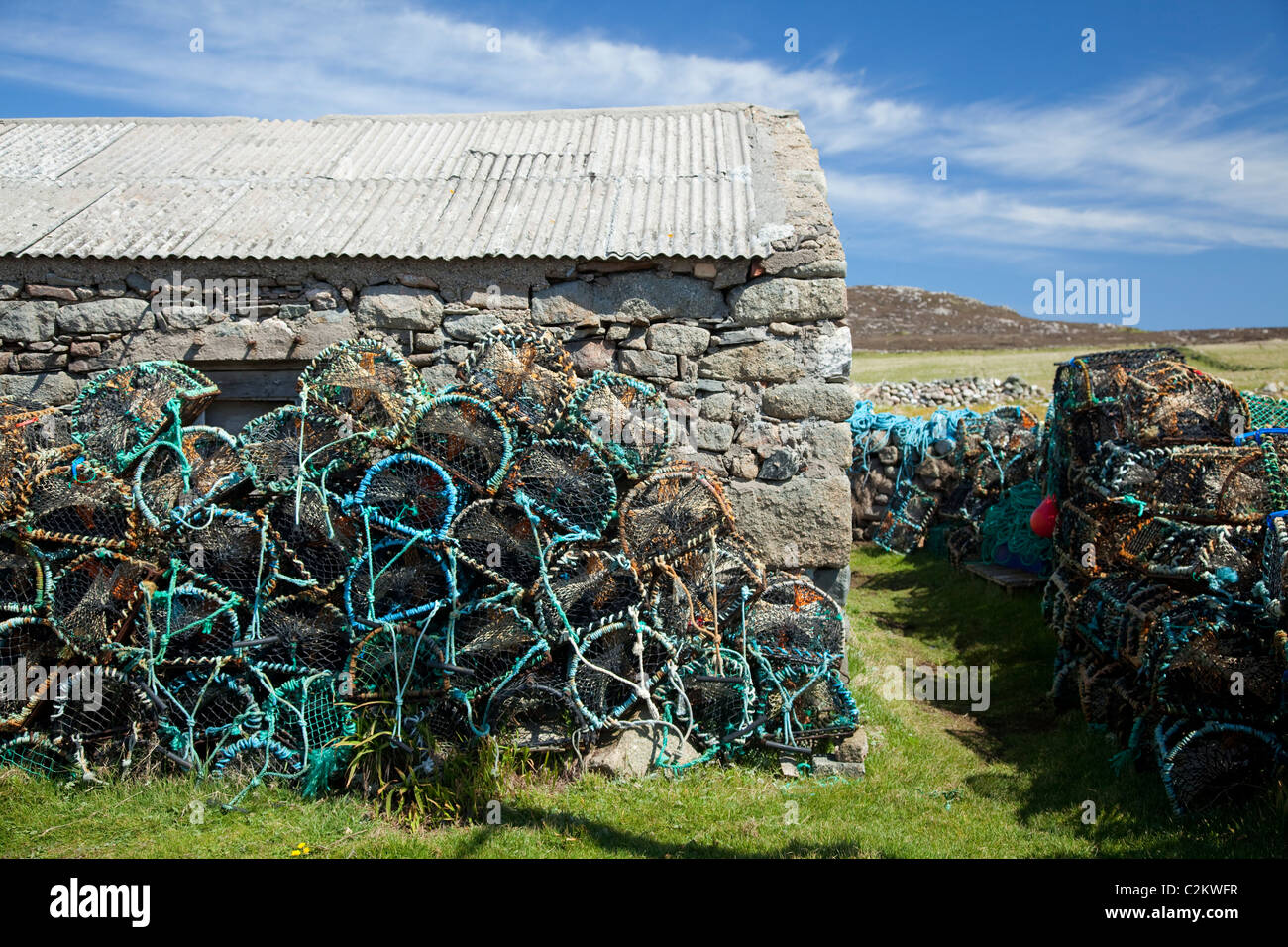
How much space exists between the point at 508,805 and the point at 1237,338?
1650 inches

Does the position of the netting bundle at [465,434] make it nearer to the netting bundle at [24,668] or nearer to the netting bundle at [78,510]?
the netting bundle at [78,510]

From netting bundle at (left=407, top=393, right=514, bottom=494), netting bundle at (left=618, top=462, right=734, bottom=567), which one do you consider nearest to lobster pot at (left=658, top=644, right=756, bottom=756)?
netting bundle at (left=618, top=462, right=734, bottom=567)

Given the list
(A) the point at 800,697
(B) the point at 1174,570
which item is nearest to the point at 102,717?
(A) the point at 800,697

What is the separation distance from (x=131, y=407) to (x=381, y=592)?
1793mm

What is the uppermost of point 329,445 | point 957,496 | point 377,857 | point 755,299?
point 755,299

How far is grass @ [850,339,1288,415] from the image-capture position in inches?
957

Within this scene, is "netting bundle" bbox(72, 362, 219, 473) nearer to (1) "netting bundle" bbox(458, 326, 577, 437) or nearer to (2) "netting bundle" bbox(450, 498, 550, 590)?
(1) "netting bundle" bbox(458, 326, 577, 437)

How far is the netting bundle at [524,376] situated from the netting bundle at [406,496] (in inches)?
20.2

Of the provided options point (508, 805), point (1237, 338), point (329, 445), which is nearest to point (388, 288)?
point (329, 445)

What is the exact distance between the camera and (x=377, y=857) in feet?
13.0

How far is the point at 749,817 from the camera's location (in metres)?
4.32

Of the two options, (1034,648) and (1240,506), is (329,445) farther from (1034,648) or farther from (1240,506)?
(1034,648)
